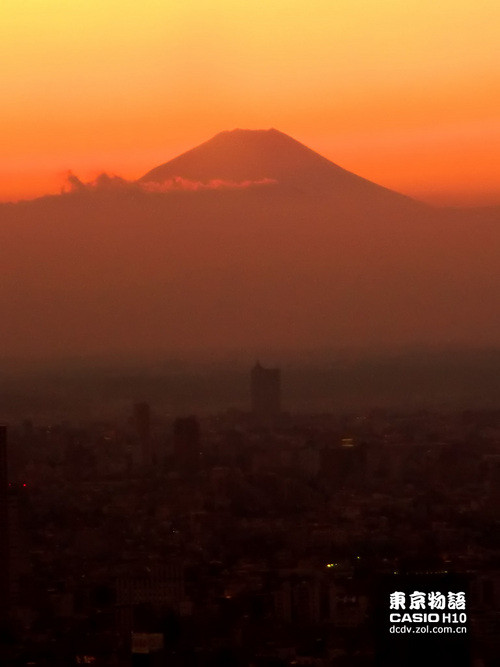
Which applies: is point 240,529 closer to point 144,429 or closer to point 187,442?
point 187,442

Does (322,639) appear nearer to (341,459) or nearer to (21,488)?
(21,488)

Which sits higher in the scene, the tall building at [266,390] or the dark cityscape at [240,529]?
the tall building at [266,390]

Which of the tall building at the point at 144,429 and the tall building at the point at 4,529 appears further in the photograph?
the tall building at the point at 144,429

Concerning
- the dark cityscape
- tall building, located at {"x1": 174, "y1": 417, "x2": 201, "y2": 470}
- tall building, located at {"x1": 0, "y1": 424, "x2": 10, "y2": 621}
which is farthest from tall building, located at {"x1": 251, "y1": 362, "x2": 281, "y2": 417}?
tall building, located at {"x1": 0, "y1": 424, "x2": 10, "y2": 621}

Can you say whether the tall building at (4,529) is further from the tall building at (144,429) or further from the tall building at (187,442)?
the tall building at (187,442)

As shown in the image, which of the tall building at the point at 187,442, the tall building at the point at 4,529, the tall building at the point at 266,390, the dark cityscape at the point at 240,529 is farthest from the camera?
the tall building at the point at 266,390

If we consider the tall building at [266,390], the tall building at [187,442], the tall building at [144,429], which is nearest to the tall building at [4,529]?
the tall building at [144,429]
